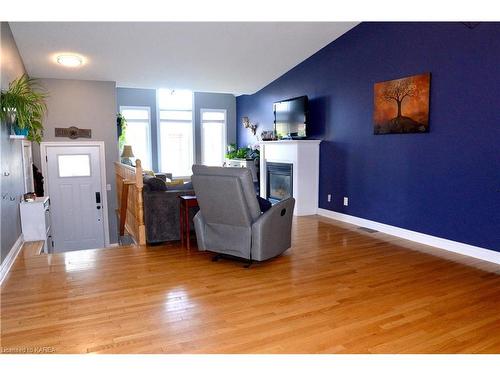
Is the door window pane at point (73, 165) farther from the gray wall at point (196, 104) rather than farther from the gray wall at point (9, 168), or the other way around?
the gray wall at point (196, 104)

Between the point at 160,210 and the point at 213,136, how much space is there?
6.34 meters

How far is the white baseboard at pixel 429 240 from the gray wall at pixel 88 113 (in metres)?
4.55

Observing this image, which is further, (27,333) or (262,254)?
(262,254)

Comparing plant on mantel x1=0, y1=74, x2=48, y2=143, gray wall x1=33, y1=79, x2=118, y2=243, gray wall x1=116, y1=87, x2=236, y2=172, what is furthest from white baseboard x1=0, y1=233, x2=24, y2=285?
gray wall x1=116, y1=87, x2=236, y2=172

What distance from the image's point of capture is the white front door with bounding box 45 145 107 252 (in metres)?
6.95

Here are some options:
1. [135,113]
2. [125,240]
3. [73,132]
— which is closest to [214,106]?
[135,113]

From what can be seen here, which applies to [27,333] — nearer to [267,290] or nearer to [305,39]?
[267,290]

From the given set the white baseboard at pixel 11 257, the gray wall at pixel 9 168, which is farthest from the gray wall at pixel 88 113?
the white baseboard at pixel 11 257

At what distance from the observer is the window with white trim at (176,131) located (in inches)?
398

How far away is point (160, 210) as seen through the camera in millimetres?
4656
